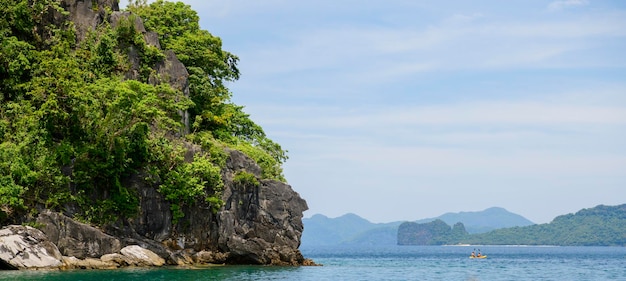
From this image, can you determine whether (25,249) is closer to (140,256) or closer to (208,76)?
(140,256)

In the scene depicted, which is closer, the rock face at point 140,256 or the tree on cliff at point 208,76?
the rock face at point 140,256

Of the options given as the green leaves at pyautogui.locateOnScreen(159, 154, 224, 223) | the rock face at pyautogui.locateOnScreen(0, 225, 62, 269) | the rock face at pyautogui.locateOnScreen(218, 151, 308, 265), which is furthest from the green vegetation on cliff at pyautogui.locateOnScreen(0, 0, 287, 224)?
the rock face at pyautogui.locateOnScreen(0, 225, 62, 269)

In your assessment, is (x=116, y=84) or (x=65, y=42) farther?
(x=65, y=42)

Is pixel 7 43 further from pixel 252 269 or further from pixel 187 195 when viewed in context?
pixel 252 269

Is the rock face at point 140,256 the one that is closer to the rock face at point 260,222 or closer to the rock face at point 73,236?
the rock face at point 73,236

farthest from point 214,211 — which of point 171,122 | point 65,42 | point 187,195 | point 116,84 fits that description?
point 65,42

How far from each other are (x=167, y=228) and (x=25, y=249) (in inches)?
456

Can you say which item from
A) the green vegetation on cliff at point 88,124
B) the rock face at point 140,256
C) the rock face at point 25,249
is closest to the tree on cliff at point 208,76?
the green vegetation on cliff at point 88,124

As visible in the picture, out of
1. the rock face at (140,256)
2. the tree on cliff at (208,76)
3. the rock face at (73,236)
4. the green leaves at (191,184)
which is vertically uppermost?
the tree on cliff at (208,76)

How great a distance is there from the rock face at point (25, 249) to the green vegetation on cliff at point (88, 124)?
238 cm

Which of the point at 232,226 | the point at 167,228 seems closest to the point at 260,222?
the point at 232,226

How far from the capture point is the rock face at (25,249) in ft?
125

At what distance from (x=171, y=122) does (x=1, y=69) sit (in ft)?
36.1

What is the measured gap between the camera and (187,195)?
4919 cm
